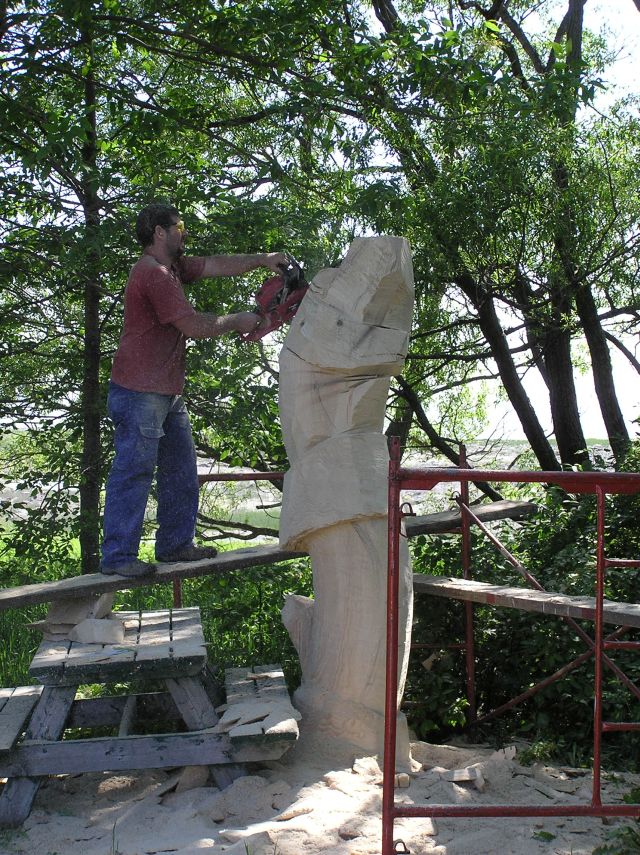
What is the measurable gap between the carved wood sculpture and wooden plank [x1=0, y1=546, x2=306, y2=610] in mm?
385

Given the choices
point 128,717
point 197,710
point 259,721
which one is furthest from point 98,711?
point 259,721

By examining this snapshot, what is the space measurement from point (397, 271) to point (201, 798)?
94.8 inches

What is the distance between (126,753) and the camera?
12.2ft

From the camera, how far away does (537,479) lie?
8.98ft

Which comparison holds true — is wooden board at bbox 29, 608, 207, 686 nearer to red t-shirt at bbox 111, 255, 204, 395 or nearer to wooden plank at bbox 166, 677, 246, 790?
wooden plank at bbox 166, 677, 246, 790

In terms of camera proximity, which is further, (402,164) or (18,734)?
(402,164)

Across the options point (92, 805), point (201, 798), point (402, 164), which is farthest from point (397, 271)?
point (402, 164)

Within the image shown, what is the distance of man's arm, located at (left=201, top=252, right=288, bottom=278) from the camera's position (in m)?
4.31

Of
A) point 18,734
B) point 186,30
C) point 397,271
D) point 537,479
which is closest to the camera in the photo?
point 537,479

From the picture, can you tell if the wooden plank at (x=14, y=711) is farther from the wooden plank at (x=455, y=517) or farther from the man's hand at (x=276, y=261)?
the man's hand at (x=276, y=261)

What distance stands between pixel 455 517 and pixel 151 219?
7.98 feet

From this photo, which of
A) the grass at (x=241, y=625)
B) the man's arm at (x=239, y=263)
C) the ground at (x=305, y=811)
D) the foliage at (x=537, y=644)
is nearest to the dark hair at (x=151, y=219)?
the man's arm at (x=239, y=263)

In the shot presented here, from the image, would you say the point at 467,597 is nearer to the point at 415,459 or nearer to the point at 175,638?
the point at 175,638

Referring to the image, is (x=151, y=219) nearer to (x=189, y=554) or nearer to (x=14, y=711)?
(x=189, y=554)
